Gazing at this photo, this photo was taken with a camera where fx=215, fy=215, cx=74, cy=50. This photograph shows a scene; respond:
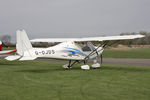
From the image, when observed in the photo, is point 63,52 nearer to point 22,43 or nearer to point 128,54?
point 22,43

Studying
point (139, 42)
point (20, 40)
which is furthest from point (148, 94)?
point (139, 42)

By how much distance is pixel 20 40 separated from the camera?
1178 cm

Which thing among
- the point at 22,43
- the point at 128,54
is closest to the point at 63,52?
the point at 22,43

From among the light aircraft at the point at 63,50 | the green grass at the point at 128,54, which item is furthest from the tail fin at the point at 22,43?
the green grass at the point at 128,54

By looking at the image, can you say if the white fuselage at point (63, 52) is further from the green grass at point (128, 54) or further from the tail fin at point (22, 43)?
the green grass at point (128, 54)

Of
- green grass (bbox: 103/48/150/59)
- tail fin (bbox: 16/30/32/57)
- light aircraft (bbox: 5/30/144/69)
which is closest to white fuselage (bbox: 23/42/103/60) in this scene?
light aircraft (bbox: 5/30/144/69)

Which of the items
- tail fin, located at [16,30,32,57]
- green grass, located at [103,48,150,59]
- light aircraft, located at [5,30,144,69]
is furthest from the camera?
green grass, located at [103,48,150,59]

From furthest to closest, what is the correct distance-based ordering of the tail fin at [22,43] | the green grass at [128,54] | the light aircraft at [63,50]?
the green grass at [128,54]
the tail fin at [22,43]
the light aircraft at [63,50]

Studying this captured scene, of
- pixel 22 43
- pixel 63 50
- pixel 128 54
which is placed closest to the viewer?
pixel 22 43

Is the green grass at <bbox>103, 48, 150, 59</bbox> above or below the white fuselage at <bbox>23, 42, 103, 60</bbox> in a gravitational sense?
below

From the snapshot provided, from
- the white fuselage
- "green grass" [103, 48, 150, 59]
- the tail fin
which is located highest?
the tail fin

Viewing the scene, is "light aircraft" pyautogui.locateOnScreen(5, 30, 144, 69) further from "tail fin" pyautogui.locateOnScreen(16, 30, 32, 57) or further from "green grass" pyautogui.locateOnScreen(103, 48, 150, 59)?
"green grass" pyautogui.locateOnScreen(103, 48, 150, 59)

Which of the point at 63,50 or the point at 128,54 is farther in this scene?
the point at 128,54

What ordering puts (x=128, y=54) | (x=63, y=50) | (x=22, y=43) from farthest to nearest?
(x=128, y=54) < (x=63, y=50) < (x=22, y=43)
